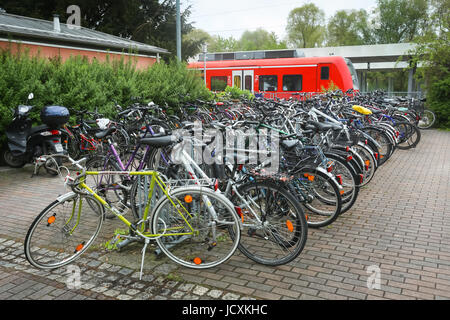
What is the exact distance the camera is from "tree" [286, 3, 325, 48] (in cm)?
5297

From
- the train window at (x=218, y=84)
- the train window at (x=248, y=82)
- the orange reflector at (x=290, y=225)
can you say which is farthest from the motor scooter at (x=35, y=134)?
the train window at (x=248, y=82)

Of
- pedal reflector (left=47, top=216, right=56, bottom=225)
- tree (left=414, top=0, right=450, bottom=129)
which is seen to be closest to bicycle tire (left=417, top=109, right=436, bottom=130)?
tree (left=414, top=0, right=450, bottom=129)

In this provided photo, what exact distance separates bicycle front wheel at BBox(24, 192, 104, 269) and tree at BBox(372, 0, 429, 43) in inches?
1969

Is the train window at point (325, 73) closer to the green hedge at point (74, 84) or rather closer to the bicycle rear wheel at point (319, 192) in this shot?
the green hedge at point (74, 84)

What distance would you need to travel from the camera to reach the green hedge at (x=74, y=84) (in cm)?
766

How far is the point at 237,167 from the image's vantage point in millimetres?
4488

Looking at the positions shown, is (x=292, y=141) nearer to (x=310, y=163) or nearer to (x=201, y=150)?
(x=310, y=163)

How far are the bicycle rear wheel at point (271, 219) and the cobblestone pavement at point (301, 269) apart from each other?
15 cm

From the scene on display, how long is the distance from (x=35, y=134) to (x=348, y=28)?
176 feet

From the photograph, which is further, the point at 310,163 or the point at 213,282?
the point at 310,163

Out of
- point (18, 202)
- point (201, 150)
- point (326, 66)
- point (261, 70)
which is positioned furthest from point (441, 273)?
point (261, 70)

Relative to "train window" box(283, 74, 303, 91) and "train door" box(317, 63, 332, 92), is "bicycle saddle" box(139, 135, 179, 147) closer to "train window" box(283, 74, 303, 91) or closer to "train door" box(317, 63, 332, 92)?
"train door" box(317, 63, 332, 92)

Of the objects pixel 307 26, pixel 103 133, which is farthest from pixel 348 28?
pixel 103 133
